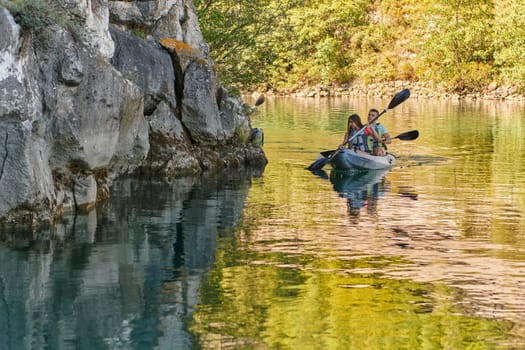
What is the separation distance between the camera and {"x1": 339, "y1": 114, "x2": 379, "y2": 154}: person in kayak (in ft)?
85.0

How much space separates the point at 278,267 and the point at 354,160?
12279mm

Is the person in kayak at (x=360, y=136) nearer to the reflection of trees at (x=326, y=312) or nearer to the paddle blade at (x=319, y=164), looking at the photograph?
the paddle blade at (x=319, y=164)

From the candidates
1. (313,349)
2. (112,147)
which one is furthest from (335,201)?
(313,349)

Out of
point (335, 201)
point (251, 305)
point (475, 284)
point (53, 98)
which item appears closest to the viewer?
point (251, 305)

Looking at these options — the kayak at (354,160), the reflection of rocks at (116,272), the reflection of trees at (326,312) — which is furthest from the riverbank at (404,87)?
the reflection of trees at (326,312)

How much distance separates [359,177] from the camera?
24359 millimetres

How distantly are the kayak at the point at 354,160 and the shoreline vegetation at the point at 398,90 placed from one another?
41.3 m

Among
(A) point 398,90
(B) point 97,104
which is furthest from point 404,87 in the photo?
(B) point 97,104

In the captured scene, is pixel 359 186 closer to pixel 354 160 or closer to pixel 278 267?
pixel 354 160

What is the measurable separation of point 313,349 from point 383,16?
248 feet

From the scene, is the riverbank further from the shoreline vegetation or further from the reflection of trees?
the reflection of trees

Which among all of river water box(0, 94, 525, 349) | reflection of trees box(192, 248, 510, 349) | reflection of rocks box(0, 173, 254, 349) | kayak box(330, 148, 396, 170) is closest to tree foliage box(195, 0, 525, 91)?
kayak box(330, 148, 396, 170)

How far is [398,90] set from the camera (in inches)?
2970

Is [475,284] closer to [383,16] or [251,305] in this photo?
[251,305]
